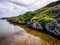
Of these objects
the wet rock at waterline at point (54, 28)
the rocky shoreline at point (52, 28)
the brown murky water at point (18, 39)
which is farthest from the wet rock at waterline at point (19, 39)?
the wet rock at waterline at point (54, 28)

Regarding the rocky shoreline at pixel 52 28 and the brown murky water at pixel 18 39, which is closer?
the brown murky water at pixel 18 39

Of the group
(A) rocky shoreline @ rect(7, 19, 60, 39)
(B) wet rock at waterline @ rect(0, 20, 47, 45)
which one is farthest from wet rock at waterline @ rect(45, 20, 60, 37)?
(B) wet rock at waterline @ rect(0, 20, 47, 45)

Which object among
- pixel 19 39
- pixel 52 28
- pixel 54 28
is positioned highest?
pixel 54 28

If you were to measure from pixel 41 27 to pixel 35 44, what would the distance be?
32771mm

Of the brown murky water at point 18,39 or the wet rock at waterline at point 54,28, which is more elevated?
the wet rock at waterline at point 54,28

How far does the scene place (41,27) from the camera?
74.4 metres

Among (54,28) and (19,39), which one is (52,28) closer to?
(54,28)

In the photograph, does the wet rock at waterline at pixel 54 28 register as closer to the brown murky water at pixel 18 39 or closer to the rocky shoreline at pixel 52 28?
the rocky shoreline at pixel 52 28

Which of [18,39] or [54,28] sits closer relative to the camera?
[18,39]

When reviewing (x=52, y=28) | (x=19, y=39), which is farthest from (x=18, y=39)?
(x=52, y=28)

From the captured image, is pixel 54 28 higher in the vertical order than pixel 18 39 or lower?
higher

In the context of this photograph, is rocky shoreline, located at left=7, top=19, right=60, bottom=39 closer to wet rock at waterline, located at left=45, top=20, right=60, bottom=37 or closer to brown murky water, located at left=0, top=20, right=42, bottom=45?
wet rock at waterline, located at left=45, top=20, right=60, bottom=37

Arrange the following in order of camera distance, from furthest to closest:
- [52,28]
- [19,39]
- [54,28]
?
[52,28] < [54,28] < [19,39]

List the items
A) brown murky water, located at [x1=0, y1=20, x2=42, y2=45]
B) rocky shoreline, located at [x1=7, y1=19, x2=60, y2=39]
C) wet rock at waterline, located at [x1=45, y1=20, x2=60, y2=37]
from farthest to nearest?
wet rock at waterline, located at [x1=45, y1=20, x2=60, y2=37] < rocky shoreline, located at [x1=7, y1=19, x2=60, y2=39] < brown murky water, located at [x1=0, y1=20, x2=42, y2=45]
